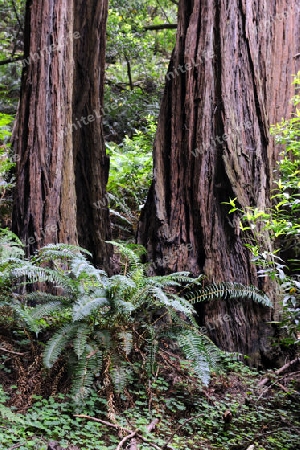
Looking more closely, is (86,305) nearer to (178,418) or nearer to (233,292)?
(178,418)

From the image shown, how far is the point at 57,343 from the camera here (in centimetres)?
346

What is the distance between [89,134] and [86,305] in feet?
10.2

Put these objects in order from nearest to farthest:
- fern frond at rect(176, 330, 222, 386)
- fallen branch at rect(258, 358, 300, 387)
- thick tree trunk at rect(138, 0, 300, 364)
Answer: fern frond at rect(176, 330, 222, 386), fallen branch at rect(258, 358, 300, 387), thick tree trunk at rect(138, 0, 300, 364)

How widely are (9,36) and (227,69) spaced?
297 inches

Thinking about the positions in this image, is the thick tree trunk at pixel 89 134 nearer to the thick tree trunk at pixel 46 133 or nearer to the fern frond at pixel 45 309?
the thick tree trunk at pixel 46 133

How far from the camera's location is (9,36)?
11.3m

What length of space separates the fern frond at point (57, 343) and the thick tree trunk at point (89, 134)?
2.52m

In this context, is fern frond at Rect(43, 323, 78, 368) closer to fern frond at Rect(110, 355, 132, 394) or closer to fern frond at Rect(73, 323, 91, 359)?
fern frond at Rect(73, 323, 91, 359)

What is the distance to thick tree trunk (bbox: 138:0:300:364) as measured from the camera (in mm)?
5023

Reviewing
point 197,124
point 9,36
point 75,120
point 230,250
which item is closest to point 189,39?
point 197,124

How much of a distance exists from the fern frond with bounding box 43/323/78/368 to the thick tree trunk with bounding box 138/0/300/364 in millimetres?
1684

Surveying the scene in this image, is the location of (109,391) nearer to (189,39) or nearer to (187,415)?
(187,415)

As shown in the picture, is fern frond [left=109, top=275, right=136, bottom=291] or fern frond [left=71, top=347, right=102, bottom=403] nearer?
fern frond [left=71, top=347, right=102, bottom=403]

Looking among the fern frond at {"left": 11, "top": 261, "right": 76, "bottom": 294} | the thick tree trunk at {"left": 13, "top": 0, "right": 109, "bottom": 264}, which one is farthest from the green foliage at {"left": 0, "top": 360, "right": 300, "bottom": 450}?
the thick tree trunk at {"left": 13, "top": 0, "right": 109, "bottom": 264}
